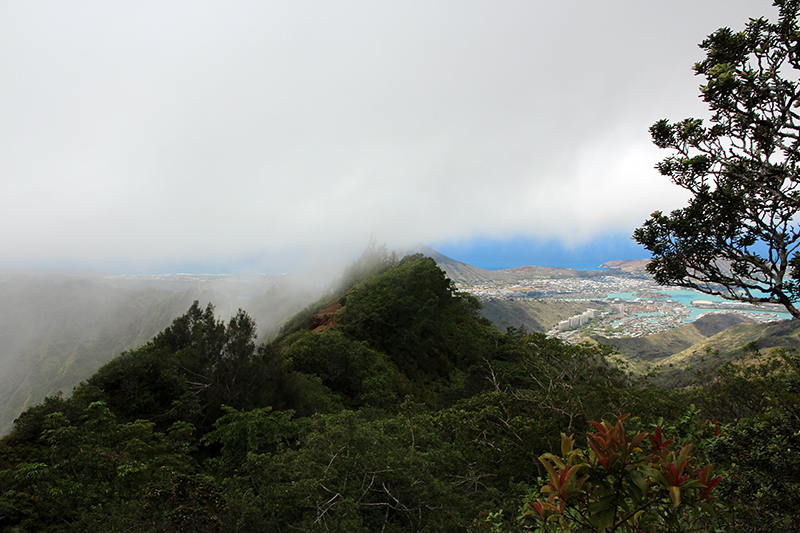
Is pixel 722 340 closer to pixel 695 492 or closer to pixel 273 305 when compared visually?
pixel 695 492

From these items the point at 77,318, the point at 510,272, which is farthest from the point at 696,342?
the point at 77,318

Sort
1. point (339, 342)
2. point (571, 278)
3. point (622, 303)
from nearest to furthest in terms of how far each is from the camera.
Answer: point (339, 342)
point (622, 303)
point (571, 278)

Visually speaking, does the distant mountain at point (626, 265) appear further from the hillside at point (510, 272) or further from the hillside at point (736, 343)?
the hillside at point (736, 343)

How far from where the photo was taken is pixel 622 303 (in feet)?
308

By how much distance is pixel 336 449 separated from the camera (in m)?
6.85

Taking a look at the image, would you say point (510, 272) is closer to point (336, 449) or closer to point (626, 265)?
point (626, 265)

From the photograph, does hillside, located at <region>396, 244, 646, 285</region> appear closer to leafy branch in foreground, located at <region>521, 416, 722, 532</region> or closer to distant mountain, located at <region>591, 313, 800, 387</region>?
distant mountain, located at <region>591, 313, 800, 387</region>

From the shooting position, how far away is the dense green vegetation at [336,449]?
3.72 meters

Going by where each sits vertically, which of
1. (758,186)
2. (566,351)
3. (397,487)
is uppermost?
(758,186)

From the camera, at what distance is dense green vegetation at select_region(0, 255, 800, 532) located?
3.72 meters

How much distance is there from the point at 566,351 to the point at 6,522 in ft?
57.2

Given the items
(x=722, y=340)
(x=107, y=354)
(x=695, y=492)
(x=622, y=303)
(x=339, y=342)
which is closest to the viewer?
(x=695, y=492)

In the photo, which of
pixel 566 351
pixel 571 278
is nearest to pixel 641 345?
pixel 566 351

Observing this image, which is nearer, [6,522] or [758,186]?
[758,186]
